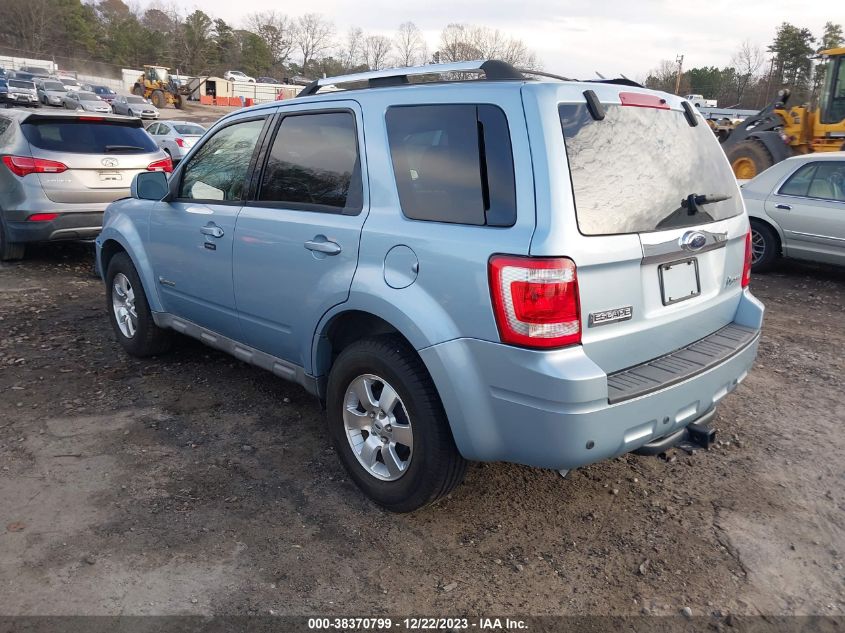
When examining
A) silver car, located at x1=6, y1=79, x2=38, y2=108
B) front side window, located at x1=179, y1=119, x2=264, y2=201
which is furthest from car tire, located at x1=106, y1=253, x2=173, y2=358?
silver car, located at x1=6, y1=79, x2=38, y2=108

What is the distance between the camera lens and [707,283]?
3164 mm

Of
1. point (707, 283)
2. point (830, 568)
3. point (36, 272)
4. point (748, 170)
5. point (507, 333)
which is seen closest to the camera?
point (507, 333)

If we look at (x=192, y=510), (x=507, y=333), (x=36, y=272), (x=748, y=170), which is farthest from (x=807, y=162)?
(x=36, y=272)

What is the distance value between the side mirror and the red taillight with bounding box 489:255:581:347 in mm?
2884

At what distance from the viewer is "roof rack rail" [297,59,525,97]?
2.89 metres

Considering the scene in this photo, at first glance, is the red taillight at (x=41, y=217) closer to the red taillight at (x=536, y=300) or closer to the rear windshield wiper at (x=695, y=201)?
the red taillight at (x=536, y=300)

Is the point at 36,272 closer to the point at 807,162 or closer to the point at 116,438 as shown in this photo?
the point at 116,438

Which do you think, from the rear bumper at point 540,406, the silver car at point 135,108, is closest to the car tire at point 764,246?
the rear bumper at point 540,406

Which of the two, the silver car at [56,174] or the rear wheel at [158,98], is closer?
the silver car at [56,174]

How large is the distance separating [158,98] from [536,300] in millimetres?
53316

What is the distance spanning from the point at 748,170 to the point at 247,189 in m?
12.1

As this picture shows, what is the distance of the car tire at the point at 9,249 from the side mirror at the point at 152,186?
13.8 ft

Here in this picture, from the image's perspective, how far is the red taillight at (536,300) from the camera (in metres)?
2.50

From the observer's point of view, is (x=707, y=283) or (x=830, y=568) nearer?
(x=830, y=568)
